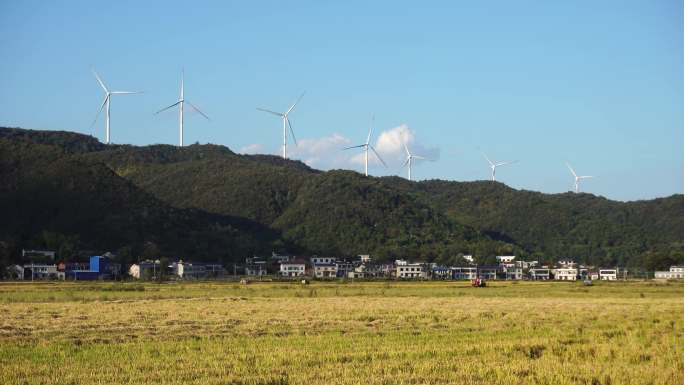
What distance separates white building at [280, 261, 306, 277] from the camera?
497 feet

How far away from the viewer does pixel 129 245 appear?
141250 millimetres

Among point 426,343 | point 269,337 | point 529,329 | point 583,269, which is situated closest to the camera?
point 426,343

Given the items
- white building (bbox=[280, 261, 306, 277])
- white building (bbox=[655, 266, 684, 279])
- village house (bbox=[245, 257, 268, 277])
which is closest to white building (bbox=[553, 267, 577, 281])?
white building (bbox=[655, 266, 684, 279])

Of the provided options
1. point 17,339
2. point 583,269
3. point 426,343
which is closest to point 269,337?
point 426,343

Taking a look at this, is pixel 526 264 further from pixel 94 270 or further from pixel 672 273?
pixel 94 270

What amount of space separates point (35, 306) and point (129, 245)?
325 ft

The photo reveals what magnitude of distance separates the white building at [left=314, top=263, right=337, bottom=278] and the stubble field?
379 feet

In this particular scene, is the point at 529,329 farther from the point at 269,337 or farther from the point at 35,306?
the point at 35,306

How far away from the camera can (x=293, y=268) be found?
154 m

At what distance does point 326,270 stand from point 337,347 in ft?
440

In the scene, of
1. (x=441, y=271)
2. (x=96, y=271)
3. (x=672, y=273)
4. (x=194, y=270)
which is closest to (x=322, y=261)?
(x=441, y=271)

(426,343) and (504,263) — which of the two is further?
(504,263)

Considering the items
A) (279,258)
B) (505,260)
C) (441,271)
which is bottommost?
(441,271)

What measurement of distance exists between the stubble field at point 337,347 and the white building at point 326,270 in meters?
116
